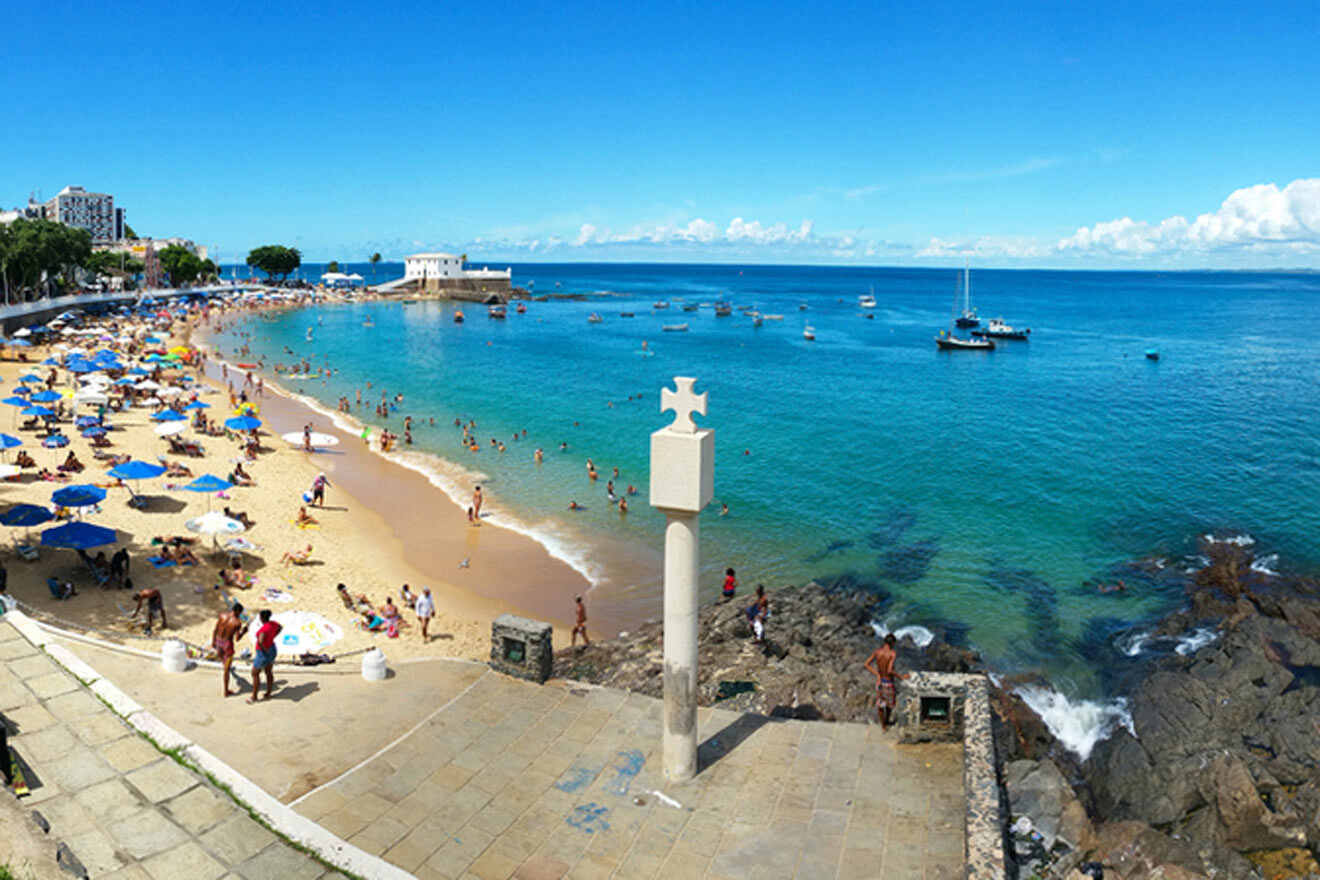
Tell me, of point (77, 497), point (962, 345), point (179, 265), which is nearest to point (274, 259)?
point (179, 265)

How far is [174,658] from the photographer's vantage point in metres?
11.8

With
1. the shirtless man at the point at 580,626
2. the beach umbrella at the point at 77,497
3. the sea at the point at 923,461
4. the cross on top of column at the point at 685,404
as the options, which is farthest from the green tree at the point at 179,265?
the cross on top of column at the point at 685,404

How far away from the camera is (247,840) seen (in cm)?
816

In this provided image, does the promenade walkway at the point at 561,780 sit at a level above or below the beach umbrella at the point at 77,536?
below

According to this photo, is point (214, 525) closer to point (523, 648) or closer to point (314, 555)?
point (314, 555)

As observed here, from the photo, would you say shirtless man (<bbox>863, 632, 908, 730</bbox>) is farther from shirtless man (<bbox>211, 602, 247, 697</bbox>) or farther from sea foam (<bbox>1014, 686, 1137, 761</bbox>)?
shirtless man (<bbox>211, 602, 247, 697</bbox>)

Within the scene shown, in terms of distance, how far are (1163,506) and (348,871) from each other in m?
31.4

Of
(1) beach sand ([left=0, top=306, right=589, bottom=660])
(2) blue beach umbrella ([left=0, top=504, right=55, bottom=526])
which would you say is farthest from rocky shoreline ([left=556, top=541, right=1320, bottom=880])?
(2) blue beach umbrella ([left=0, top=504, right=55, bottom=526])

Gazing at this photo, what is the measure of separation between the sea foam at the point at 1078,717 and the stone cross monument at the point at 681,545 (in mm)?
9673

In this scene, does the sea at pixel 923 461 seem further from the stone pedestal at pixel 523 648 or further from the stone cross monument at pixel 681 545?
the stone cross monument at pixel 681 545

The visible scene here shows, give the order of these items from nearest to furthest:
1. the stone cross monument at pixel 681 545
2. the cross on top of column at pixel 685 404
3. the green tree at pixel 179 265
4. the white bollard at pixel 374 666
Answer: the stone cross monument at pixel 681 545
the cross on top of column at pixel 685 404
the white bollard at pixel 374 666
the green tree at pixel 179 265

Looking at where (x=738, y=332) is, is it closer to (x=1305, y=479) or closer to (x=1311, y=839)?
(x=1305, y=479)

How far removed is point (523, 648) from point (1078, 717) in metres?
11.6

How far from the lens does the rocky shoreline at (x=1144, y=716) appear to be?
11.9m
